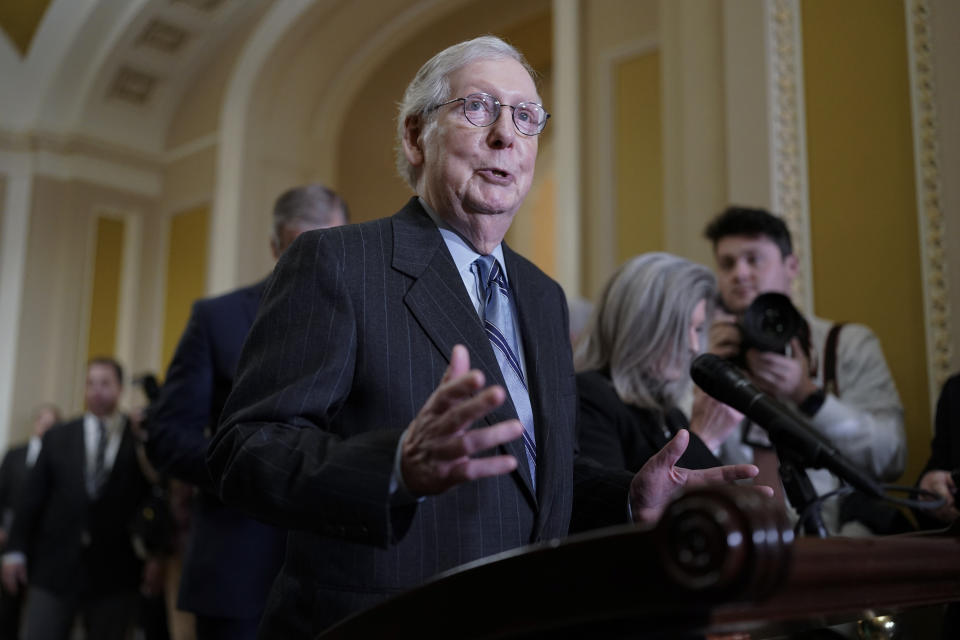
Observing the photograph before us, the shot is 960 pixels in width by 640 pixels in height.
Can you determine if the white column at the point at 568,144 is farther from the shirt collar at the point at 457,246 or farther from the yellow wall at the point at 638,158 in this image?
the shirt collar at the point at 457,246

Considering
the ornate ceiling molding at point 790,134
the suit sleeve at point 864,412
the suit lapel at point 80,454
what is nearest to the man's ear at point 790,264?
the suit sleeve at point 864,412

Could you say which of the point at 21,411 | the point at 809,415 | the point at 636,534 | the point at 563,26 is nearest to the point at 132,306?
the point at 21,411

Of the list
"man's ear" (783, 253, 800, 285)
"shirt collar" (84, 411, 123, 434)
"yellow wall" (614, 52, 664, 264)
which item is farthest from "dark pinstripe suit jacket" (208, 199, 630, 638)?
"shirt collar" (84, 411, 123, 434)

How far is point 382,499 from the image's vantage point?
0.99 m

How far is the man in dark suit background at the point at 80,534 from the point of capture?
4824mm

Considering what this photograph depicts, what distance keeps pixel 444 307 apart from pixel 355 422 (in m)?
0.19

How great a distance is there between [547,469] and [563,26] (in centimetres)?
474

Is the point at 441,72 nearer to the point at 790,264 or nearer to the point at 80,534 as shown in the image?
the point at 790,264

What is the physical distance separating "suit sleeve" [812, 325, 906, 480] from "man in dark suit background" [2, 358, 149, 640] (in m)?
3.72

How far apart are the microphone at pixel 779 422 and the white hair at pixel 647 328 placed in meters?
0.39

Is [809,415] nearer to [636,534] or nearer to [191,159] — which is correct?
[636,534]

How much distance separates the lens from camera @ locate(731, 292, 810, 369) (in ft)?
7.68

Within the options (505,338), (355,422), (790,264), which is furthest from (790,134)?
(355,422)

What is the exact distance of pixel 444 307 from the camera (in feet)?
4.18
